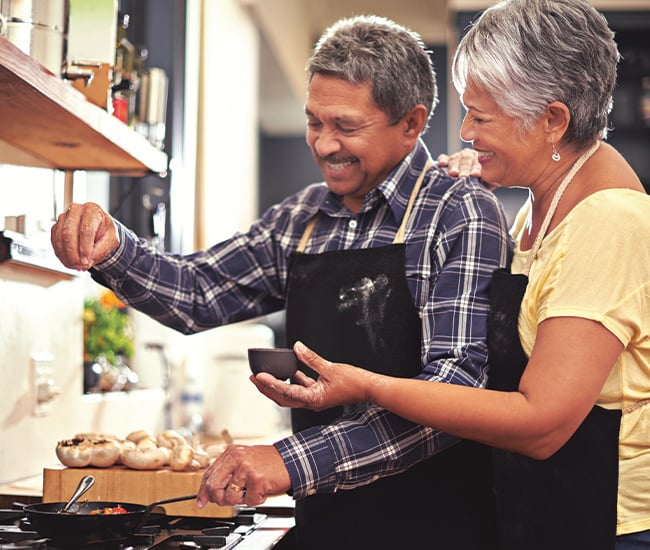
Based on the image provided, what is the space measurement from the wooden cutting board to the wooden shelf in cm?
60

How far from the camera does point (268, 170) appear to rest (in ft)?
25.7

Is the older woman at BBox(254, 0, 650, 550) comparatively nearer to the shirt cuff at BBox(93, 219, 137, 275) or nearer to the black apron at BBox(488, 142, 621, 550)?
the black apron at BBox(488, 142, 621, 550)

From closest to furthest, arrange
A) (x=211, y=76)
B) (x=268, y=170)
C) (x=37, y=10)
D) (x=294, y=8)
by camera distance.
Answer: (x=37, y=10) → (x=211, y=76) → (x=294, y=8) → (x=268, y=170)

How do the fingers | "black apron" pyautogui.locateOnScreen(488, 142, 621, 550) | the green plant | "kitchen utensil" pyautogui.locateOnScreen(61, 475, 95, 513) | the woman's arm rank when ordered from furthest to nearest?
the green plant → the fingers → "kitchen utensil" pyautogui.locateOnScreen(61, 475, 95, 513) → "black apron" pyautogui.locateOnScreen(488, 142, 621, 550) → the woman's arm

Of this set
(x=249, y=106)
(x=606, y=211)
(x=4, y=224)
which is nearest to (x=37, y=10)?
(x=4, y=224)

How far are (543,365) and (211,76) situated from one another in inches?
110

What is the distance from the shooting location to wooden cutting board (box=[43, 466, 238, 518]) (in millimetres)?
1638

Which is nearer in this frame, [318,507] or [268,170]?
[318,507]

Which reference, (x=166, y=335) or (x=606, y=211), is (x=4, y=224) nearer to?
(x=606, y=211)

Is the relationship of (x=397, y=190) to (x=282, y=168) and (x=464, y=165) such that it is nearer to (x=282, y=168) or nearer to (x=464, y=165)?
(x=464, y=165)

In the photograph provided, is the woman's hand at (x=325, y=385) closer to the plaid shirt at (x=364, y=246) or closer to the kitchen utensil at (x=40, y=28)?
the plaid shirt at (x=364, y=246)

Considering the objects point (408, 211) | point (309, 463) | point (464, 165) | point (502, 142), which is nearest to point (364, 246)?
point (408, 211)

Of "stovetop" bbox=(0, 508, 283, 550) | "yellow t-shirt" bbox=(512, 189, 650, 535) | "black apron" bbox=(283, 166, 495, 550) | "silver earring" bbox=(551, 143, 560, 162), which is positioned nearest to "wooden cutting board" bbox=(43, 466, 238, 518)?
"stovetop" bbox=(0, 508, 283, 550)

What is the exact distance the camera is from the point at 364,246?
5.63 feet
